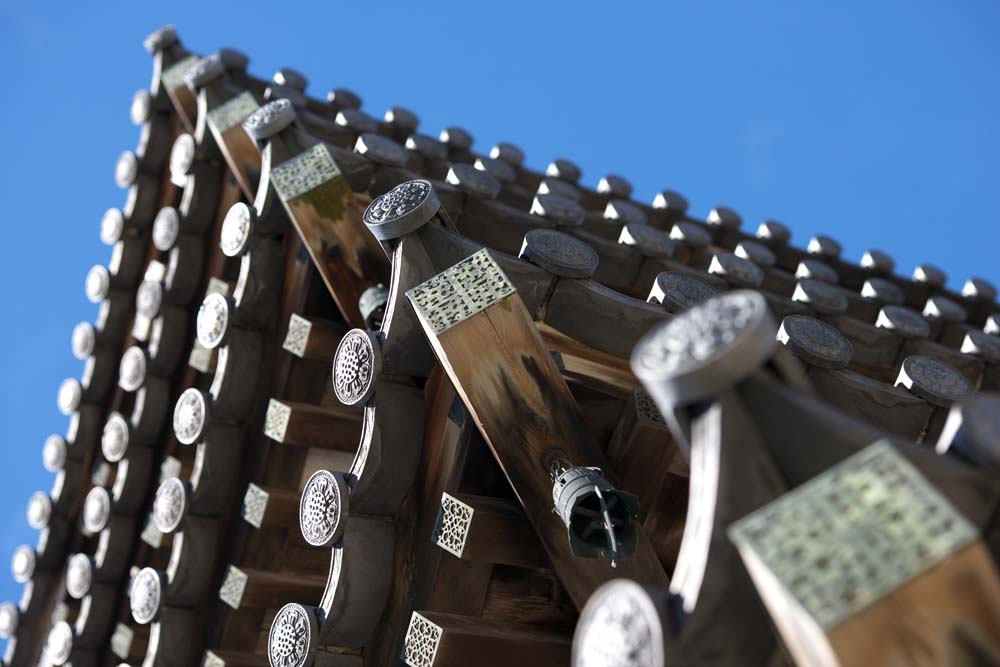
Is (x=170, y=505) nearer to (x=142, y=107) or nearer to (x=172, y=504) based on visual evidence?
(x=172, y=504)

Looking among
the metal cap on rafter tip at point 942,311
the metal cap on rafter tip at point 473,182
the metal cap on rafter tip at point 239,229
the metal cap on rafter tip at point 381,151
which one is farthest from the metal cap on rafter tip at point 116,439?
the metal cap on rafter tip at point 942,311

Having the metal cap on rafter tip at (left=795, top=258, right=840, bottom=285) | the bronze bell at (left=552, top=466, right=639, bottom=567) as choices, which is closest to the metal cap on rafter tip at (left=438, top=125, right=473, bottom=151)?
the metal cap on rafter tip at (left=795, top=258, right=840, bottom=285)

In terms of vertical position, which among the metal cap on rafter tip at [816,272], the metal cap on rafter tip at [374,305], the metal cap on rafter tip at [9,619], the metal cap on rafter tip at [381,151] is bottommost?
the metal cap on rafter tip at [9,619]

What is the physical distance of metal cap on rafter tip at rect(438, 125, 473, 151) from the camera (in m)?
5.83

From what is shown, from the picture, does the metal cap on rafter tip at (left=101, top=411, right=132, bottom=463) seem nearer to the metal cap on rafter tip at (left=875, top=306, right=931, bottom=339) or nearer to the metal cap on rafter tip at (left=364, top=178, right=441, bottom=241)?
the metal cap on rafter tip at (left=364, top=178, right=441, bottom=241)

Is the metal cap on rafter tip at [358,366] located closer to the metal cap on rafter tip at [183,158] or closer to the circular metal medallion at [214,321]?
the circular metal medallion at [214,321]

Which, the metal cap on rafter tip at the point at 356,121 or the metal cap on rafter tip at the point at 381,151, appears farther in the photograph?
the metal cap on rafter tip at the point at 356,121

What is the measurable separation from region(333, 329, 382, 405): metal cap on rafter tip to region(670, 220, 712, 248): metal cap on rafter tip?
2440 mm

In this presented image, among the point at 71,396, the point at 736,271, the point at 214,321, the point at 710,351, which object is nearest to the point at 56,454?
the point at 71,396

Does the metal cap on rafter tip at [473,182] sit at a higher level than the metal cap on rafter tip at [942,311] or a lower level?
higher

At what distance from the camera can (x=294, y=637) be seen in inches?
122

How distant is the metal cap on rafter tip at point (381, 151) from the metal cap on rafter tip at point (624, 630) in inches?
101

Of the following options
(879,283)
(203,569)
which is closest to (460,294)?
(203,569)

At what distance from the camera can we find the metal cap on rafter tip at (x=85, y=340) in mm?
5641
